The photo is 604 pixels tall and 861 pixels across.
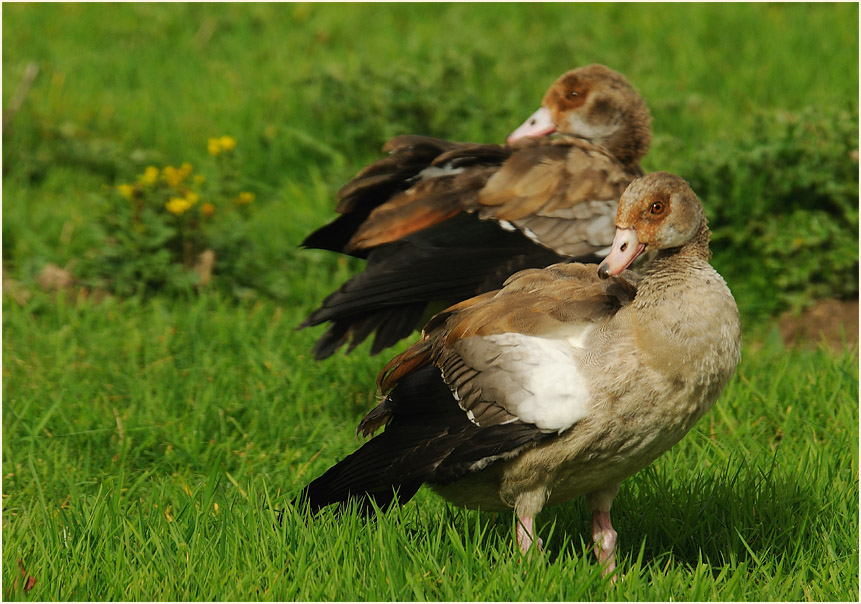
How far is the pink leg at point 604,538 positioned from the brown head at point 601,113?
2.47 m

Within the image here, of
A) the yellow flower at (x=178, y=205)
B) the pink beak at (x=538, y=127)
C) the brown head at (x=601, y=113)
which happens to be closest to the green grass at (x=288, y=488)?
the yellow flower at (x=178, y=205)

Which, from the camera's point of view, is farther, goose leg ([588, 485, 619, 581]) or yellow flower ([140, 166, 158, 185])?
yellow flower ([140, 166, 158, 185])

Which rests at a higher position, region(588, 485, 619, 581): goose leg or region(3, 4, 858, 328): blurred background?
region(3, 4, 858, 328): blurred background

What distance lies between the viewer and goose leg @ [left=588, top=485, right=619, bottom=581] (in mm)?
3723

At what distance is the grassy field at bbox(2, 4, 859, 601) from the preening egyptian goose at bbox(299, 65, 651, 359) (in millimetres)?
594

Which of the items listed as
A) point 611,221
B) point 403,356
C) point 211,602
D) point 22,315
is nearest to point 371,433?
point 403,356

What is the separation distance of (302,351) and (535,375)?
7.98ft

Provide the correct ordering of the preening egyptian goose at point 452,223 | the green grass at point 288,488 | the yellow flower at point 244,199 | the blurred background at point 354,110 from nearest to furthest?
the green grass at point 288,488, the preening egyptian goose at point 452,223, the blurred background at point 354,110, the yellow flower at point 244,199

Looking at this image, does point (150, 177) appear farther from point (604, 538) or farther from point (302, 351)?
point (604, 538)

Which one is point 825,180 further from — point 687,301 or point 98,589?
point 98,589

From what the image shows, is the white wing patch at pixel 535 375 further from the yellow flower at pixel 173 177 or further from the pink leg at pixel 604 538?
the yellow flower at pixel 173 177

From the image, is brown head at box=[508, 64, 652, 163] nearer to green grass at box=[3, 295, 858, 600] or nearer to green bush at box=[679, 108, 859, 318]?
green bush at box=[679, 108, 859, 318]

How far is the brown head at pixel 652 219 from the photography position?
3.50 meters

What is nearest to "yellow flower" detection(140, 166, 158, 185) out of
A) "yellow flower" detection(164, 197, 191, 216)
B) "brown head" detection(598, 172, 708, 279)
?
"yellow flower" detection(164, 197, 191, 216)
